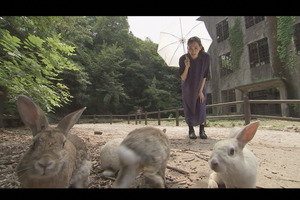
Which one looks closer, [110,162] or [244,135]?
[244,135]

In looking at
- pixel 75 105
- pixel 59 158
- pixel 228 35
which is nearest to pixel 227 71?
→ pixel 228 35

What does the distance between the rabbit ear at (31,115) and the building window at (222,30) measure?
20.3m

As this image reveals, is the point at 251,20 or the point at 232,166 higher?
the point at 251,20

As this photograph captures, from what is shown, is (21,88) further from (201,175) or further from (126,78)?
(126,78)

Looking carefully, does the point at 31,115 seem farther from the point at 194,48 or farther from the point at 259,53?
the point at 259,53

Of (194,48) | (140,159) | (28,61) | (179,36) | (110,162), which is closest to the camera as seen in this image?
(140,159)

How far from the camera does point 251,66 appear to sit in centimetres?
1585

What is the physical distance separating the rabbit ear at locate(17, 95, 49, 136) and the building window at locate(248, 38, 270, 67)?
682 inches

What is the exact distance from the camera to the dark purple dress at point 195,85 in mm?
4215

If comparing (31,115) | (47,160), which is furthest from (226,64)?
(47,160)

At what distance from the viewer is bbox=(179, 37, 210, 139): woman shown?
420 centimetres

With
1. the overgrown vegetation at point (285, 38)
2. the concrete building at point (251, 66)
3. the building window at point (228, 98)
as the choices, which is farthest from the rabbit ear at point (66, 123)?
the building window at point (228, 98)

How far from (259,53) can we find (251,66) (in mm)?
1252
